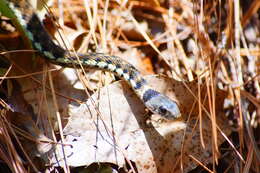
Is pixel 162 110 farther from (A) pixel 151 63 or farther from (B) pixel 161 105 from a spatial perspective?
(A) pixel 151 63

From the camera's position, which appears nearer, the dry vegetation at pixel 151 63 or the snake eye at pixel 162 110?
the dry vegetation at pixel 151 63

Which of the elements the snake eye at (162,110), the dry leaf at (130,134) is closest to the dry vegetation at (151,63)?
the dry leaf at (130,134)

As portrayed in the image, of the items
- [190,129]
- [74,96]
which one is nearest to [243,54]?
[190,129]

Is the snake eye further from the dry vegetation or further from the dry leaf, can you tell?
the dry vegetation

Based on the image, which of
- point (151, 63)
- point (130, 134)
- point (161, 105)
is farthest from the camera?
point (151, 63)

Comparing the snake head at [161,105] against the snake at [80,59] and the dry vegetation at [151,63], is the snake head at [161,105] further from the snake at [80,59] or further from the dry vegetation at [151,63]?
the dry vegetation at [151,63]

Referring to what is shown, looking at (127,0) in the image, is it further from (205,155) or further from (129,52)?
(205,155)

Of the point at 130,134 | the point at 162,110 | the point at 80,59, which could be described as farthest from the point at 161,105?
the point at 80,59
